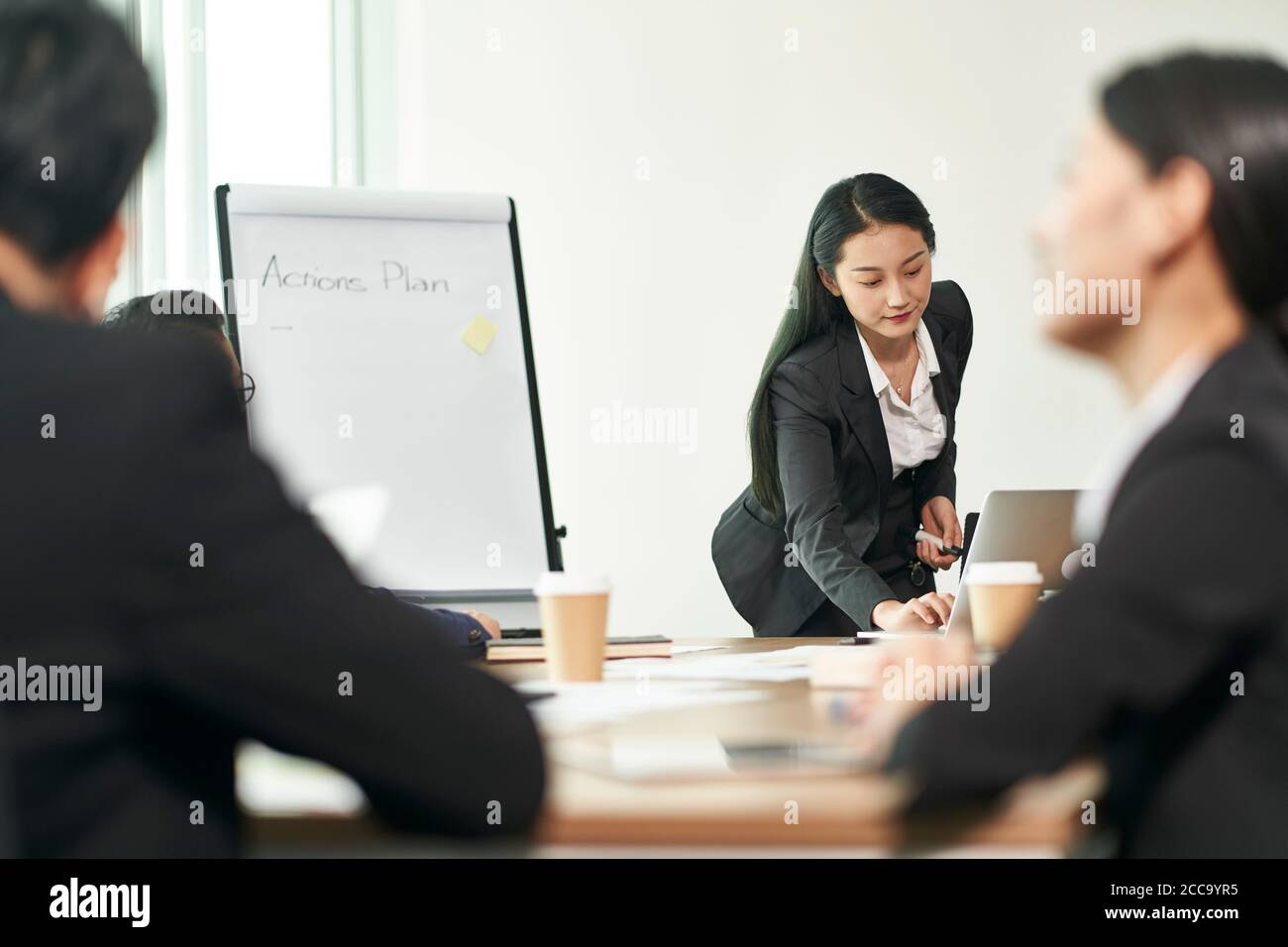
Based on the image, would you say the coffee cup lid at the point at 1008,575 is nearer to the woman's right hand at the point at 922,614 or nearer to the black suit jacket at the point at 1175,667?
the woman's right hand at the point at 922,614

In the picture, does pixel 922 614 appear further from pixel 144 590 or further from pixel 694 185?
pixel 694 185

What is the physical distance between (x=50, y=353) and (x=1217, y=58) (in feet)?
2.38

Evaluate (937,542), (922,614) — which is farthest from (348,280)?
(937,542)

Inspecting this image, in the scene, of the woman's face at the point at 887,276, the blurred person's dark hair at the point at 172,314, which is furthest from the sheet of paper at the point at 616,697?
the woman's face at the point at 887,276

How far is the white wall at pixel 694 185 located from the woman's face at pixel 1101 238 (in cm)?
316

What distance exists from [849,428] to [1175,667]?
187 cm

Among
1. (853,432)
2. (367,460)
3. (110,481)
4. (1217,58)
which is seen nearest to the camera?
(110,481)

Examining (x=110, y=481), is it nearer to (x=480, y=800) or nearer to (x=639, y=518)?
(x=480, y=800)

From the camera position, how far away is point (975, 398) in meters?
4.06

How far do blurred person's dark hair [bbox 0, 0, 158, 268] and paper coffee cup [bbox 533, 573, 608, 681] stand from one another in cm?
65

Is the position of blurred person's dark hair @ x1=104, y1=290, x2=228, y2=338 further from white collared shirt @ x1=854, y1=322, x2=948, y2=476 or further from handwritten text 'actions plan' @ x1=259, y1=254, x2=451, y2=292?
white collared shirt @ x1=854, y1=322, x2=948, y2=476

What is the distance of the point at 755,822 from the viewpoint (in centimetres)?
72

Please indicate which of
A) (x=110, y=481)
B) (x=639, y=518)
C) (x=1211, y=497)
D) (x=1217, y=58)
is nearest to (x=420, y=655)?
(x=110, y=481)

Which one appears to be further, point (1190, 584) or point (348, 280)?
point (348, 280)
